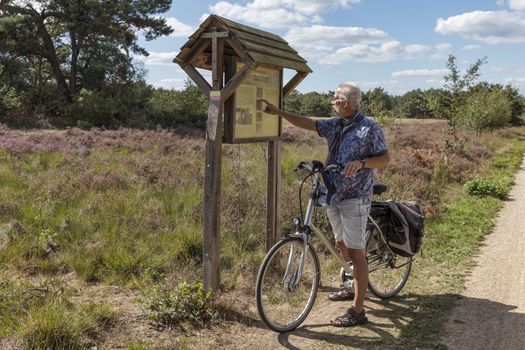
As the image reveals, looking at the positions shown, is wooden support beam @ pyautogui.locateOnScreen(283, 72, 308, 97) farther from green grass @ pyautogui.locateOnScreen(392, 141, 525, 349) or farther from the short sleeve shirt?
green grass @ pyautogui.locateOnScreen(392, 141, 525, 349)

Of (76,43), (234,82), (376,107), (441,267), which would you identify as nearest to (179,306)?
(234,82)

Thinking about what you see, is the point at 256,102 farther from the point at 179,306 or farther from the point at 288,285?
the point at 179,306

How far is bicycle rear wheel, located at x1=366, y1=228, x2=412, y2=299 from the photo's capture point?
5137 millimetres

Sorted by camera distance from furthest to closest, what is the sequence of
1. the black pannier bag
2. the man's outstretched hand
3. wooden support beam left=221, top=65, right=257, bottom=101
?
the black pannier bag, the man's outstretched hand, wooden support beam left=221, top=65, right=257, bottom=101

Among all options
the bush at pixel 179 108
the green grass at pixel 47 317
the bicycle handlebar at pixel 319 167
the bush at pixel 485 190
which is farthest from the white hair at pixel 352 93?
the bush at pixel 179 108

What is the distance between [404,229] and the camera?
5.10 metres

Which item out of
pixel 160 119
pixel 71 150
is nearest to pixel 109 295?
pixel 71 150

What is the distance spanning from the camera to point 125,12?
Result: 95.6 feet

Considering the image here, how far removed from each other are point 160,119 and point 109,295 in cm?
2448

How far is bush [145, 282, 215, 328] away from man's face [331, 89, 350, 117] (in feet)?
6.66

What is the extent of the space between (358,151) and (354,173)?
343 millimetres

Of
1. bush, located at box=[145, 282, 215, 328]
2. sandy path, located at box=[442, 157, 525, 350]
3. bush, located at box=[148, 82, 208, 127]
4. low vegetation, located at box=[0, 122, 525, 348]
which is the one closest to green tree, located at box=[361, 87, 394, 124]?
bush, located at box=[148, 82, 208, 127]

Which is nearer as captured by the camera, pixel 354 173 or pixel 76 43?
pixel 354 173

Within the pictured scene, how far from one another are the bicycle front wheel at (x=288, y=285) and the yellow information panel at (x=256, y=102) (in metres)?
1.21
